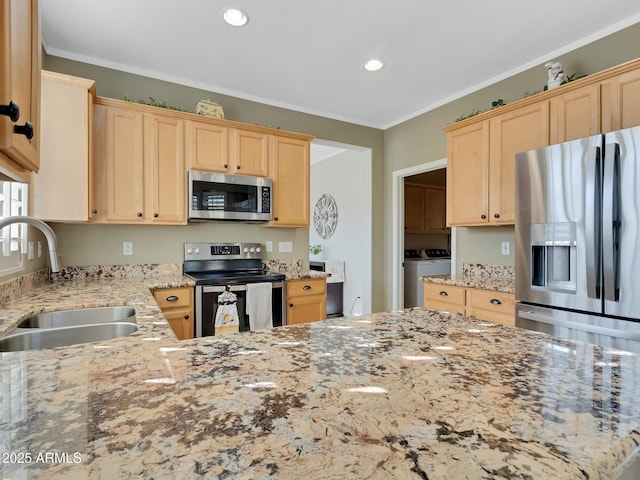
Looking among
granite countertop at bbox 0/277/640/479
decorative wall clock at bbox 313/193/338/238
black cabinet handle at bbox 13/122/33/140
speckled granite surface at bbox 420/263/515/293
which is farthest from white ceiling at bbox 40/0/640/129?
decorative wall clock at bbox 313/193/338/238

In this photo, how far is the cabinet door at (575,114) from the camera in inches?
87.7

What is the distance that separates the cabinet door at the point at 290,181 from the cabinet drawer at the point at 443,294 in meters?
1.42

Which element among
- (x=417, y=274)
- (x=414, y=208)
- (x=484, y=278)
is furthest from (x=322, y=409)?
(x=414, y=208)

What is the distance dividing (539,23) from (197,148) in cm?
279

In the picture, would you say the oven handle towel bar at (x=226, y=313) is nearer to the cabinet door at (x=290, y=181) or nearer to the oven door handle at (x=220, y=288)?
the oven door handle at (x=220, y=288)

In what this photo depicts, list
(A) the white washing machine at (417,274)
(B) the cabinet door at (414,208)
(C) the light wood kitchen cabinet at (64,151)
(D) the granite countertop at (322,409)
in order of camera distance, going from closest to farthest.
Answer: (D) the granite countertop at (322,409) < (C) the light wood kitchen cabinet at (64,151) < (A) the white washing machine at (417,274) < (B) the cabinet door at (414,208)

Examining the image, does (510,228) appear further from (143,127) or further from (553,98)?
(143,127)

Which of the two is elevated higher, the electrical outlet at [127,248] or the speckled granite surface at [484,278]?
the electrical outlet at [127,248]

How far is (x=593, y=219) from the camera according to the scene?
1884 millimetres

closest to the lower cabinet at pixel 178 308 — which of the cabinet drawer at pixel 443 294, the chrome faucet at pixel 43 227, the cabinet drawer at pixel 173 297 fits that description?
the cabinet drawer at pixel 173 297

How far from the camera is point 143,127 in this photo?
285 cm

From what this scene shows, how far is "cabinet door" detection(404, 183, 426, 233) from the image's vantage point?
5.70 m

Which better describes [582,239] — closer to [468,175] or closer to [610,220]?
[610,220]

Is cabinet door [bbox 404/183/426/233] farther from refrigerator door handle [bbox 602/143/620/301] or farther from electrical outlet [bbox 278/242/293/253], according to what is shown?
refrigerator door handle [bbox 602/143/620/301]
